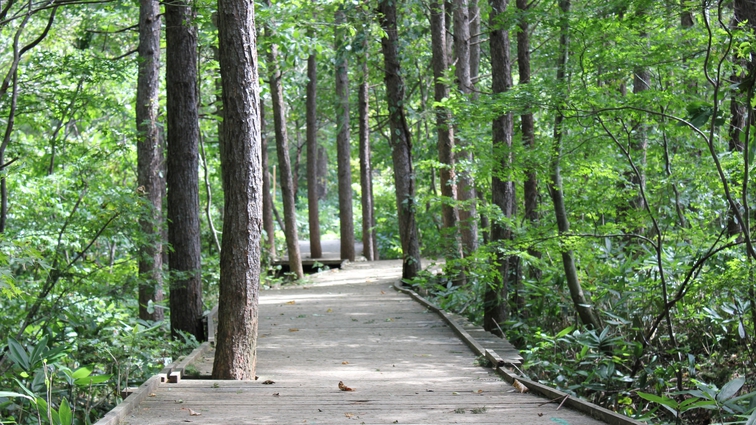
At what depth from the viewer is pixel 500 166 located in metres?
8.45

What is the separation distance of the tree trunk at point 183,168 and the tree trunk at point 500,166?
3784mm

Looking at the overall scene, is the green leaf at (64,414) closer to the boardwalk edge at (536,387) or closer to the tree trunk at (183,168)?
the boardwalk edge at (536,387)

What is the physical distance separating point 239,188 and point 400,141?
8294 mm

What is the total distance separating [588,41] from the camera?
7.86 meters

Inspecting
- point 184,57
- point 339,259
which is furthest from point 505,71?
point 339,259

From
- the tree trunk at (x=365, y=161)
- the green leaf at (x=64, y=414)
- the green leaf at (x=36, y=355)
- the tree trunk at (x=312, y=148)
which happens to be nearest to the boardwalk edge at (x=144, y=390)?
the green leaf at (x=64, y=414)

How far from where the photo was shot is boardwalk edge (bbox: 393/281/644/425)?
15.5 feet

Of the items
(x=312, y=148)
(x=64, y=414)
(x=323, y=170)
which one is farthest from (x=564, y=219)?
(x=323, y=170)

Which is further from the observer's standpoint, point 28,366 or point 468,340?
point 468,340

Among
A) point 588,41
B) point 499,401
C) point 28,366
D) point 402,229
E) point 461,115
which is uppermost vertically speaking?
point 588,41

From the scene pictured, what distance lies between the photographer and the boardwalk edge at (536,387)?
471 centimetres

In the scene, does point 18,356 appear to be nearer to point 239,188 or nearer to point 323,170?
point 239,188

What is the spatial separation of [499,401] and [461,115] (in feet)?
10.7

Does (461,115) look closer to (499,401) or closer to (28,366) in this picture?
(499,401)
